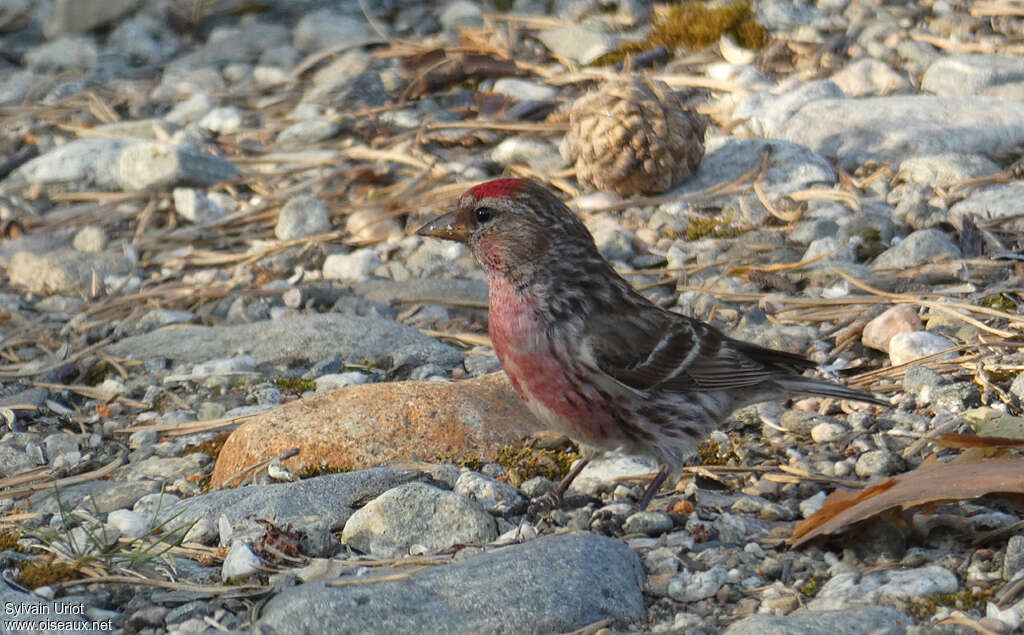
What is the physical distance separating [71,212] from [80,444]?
3.11 meters

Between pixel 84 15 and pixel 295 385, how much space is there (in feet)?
22.2

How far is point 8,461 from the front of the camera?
4438 mm

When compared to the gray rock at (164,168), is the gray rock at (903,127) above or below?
above

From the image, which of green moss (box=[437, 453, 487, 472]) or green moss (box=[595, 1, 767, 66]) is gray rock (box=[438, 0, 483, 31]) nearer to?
green moss (box=[595, 1, 767, 66])

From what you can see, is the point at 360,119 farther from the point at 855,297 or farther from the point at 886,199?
the point at 855,297

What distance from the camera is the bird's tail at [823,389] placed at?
151 inches

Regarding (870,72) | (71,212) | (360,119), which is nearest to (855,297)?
(870,72)

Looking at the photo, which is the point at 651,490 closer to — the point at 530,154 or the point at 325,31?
the point at 530,154

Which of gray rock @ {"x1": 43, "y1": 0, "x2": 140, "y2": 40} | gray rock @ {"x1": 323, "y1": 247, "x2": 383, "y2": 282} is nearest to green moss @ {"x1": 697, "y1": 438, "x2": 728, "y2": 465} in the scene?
gray rock @ {"x1": 323, "y1": 247, "x2": 383, "y2": 282}

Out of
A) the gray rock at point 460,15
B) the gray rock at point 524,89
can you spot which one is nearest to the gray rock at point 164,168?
Result: the gray rock at point 524,89

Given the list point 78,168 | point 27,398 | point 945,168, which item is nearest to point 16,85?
point 78,168

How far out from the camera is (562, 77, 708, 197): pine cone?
629 centimetres

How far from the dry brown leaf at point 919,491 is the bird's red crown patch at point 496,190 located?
150cm

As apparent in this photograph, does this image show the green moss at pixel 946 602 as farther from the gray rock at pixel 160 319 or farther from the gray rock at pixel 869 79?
the gray rock at pixel 869 79
